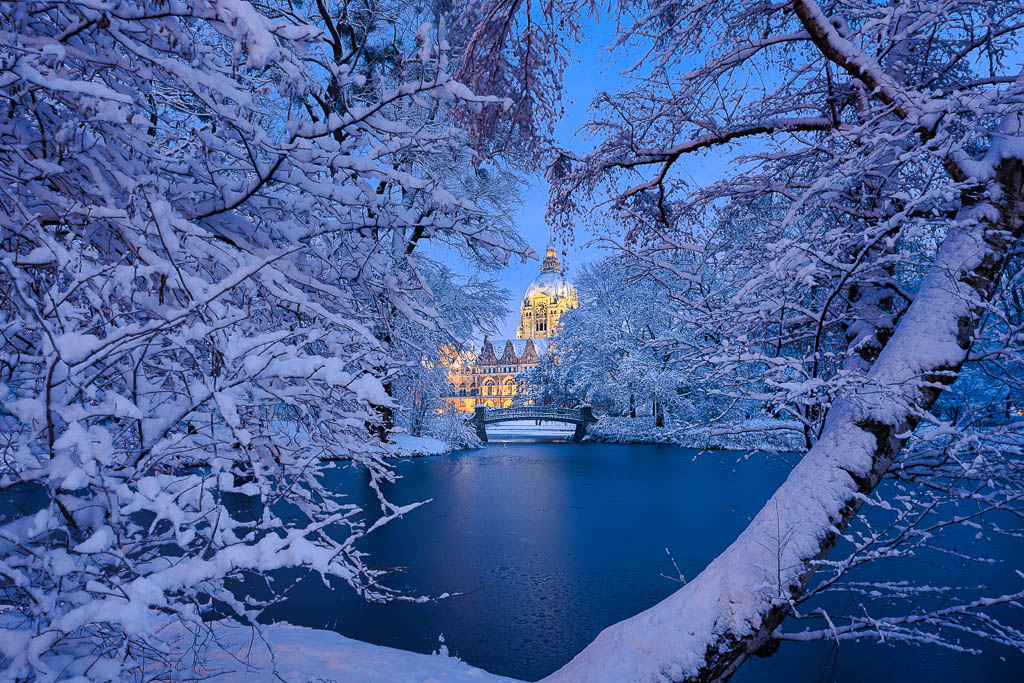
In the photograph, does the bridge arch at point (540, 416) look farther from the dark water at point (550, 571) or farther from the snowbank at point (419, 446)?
the dark water at point (550, 571)

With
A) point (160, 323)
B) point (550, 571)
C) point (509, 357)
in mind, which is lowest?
point (550, 571)

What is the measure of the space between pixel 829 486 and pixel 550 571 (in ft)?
21.5

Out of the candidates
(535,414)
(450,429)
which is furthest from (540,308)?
(450,429)

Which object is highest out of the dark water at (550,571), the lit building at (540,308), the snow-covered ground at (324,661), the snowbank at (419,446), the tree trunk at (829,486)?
the lit building at (540,308)

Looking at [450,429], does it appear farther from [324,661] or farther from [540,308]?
[540,308]

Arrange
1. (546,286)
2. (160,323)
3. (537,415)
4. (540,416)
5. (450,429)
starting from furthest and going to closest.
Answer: (546,286) → (537,415) → (540,416) → (450,429) → (160,323)

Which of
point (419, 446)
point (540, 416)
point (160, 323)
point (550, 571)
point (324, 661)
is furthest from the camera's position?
point (540, 416)

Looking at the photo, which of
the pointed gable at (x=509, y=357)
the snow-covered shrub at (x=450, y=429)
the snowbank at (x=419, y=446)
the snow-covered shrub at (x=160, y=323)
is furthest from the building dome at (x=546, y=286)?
the snow-covered shrub at (x=160, y=323)

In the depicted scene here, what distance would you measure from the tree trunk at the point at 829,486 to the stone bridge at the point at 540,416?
1332 inches

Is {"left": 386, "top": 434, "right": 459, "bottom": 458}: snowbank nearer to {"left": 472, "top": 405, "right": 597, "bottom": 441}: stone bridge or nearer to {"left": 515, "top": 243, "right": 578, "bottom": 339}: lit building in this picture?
{"left": 472, "top": 405, "right": 597, "bottom": 441}: stone bridge

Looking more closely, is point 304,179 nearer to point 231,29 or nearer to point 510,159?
point 231,29

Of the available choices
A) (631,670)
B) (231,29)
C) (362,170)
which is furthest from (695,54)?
(631,670)

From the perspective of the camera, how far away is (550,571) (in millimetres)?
8875

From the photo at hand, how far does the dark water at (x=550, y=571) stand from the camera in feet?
20.0
